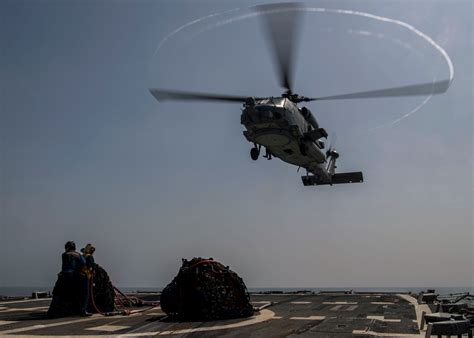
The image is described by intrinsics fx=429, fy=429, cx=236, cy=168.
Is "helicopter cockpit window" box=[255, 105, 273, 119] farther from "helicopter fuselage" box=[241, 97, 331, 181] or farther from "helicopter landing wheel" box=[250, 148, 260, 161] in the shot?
"helicopter landing wheel" box=[250, 148, 260, 161]

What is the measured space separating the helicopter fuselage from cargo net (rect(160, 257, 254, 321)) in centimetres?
1366

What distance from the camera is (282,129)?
27953 mm

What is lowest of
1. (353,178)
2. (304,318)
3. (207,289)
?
(304,318)

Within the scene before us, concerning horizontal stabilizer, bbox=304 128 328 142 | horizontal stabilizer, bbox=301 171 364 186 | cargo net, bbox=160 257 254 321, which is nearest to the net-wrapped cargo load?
cargo net, bbox=160 257 254 321

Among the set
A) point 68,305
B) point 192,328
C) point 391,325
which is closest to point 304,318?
point 391,325

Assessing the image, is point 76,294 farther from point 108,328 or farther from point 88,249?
point 108,328

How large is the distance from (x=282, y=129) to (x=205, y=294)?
15.3 m

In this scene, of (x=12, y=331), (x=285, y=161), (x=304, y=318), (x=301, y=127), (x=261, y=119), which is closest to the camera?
(x=12, y=331)

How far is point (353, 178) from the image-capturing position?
1465 inches

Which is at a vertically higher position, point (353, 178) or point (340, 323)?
point (353, 178)

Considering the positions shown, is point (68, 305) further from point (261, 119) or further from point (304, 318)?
point (261, 119)

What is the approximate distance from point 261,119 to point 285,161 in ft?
17.5

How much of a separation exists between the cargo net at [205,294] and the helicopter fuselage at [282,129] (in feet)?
44.8

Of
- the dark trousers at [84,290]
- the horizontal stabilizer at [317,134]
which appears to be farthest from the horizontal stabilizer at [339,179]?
the dark trousers at [84,290]
